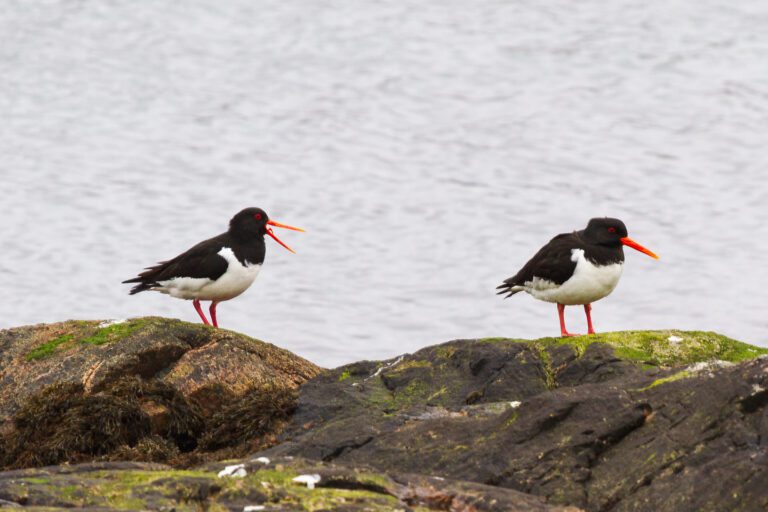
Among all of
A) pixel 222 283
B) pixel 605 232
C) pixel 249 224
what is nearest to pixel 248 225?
pixel 249 224

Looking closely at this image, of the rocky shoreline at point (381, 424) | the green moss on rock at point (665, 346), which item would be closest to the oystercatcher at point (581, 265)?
the green moss on rock at point (665, 346)

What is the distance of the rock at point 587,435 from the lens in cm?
806

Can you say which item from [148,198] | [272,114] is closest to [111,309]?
[148,198]

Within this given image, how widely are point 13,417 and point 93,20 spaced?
39.8m

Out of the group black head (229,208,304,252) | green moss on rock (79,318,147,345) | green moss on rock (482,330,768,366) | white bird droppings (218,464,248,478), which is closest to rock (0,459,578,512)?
white bird droppings (218,464,248,478)

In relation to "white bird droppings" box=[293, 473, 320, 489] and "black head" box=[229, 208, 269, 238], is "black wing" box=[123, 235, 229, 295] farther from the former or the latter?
"white bird droppings" box=[293, 473, 320, 489]

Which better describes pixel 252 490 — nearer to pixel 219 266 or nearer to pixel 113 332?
pixel 113 332

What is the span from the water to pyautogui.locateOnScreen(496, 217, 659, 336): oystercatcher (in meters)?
12.9

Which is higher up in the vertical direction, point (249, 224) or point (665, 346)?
point (249, 224)

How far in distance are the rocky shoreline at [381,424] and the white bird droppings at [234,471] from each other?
0.05 meters

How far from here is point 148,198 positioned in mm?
37312

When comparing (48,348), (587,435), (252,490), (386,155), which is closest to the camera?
(252,490)

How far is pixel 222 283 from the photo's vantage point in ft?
48.3

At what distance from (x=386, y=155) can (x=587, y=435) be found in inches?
1241
